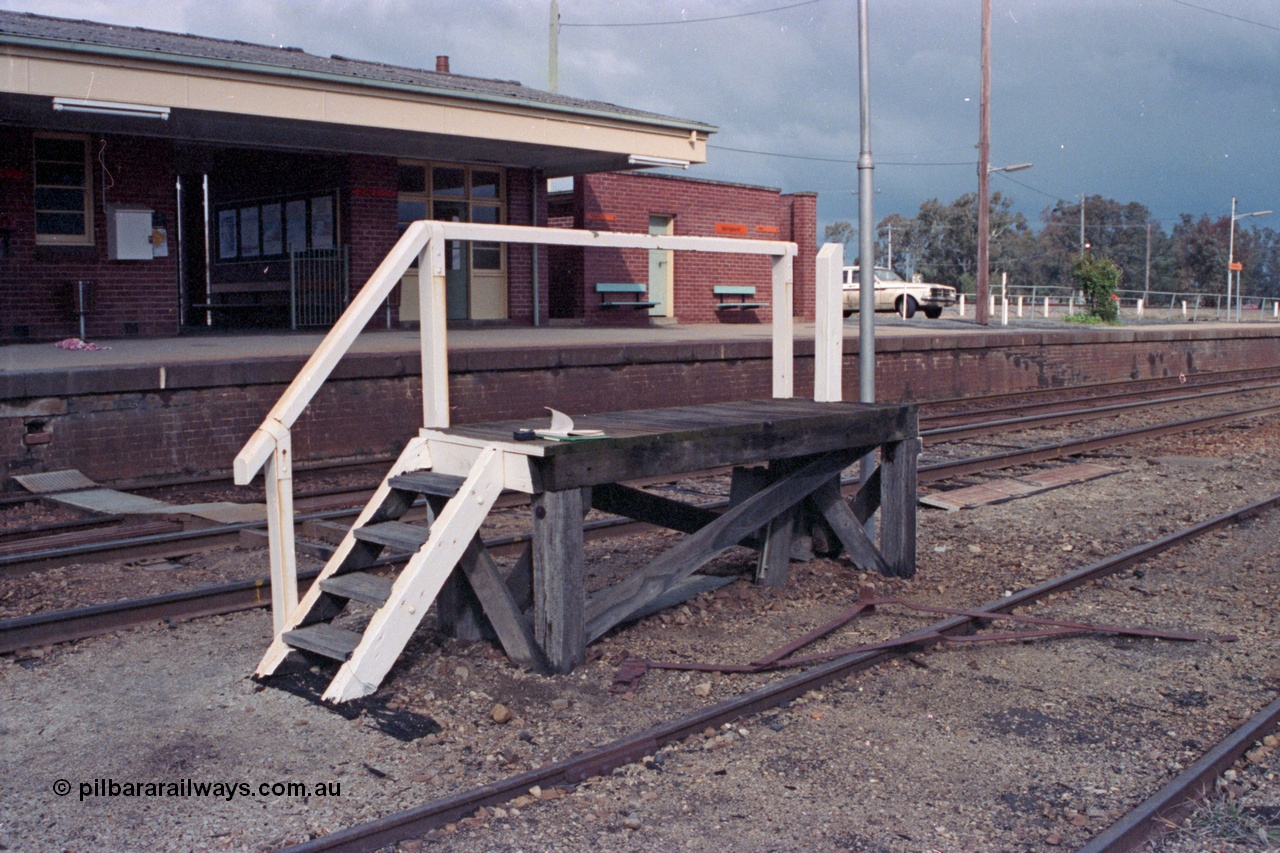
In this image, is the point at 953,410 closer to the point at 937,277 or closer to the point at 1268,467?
the point at 1268,467

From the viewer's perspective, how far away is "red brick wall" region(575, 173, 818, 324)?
2464 cm

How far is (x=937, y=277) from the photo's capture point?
3174 inches

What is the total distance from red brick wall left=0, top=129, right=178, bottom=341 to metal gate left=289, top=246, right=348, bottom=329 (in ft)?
8.54

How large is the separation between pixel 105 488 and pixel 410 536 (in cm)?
650

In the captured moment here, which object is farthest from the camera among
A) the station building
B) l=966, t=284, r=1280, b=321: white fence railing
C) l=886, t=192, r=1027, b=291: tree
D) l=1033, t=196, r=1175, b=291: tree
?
l=1033, t=196, r=1175, b=291: tree

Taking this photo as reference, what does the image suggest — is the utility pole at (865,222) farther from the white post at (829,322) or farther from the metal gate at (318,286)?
the metal gate at (318,286)

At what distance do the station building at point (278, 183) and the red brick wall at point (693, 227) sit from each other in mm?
61

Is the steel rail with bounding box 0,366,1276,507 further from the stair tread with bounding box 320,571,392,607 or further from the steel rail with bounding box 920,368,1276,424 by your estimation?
the stair tread with bounding box 320,571,392,607

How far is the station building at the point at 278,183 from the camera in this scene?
49.2 ft

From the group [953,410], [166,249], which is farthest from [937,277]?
[166,249]

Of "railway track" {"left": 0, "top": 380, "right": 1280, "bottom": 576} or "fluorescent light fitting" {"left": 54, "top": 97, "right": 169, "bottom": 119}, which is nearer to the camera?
"railway track" {"left": 0, "top": 380, "right": 1280, "bottom": 576}

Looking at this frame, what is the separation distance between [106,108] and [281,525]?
11.1m

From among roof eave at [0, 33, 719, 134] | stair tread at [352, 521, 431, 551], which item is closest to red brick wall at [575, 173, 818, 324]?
roof eave at [0, 33, 719, 134]

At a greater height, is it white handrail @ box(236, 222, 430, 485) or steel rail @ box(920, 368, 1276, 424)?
white handrail @ box(236, 222, 430, 485)
